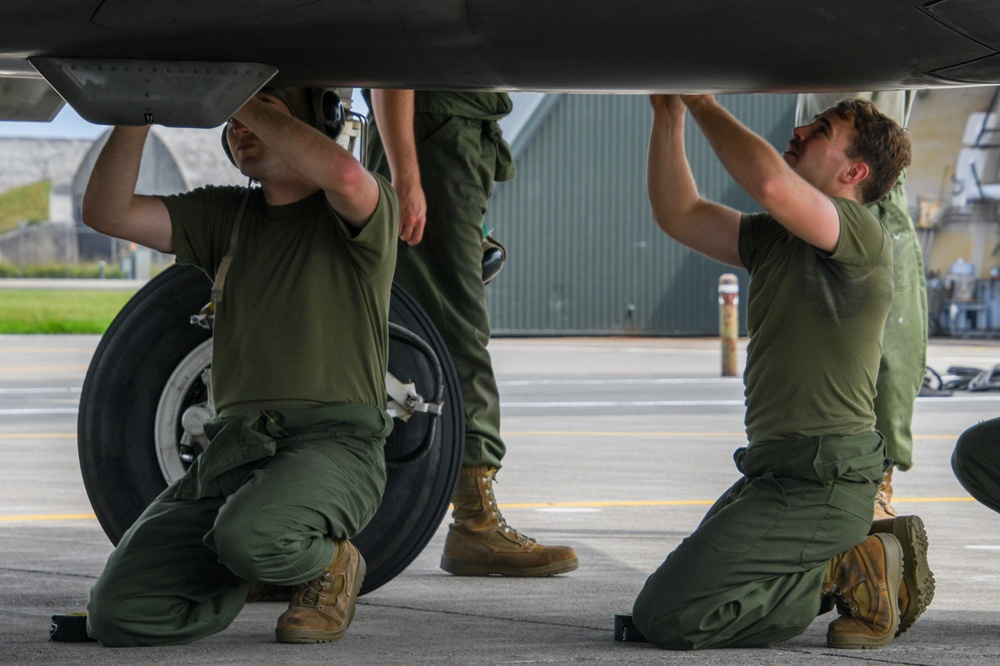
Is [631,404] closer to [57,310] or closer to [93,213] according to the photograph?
[93,213]

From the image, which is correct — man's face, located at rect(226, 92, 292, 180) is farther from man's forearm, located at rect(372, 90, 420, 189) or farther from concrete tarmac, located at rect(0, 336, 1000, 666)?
concrete tarmac, located at rect(0, 336, 1000, 666)

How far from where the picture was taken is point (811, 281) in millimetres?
3281

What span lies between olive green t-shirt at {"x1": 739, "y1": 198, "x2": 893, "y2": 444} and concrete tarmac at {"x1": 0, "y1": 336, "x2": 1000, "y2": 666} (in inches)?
19.9

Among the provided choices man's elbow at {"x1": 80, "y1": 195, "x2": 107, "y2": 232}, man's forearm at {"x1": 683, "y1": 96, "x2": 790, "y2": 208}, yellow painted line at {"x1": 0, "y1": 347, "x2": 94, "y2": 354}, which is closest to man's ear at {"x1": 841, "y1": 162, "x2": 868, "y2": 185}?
man's forearm at {"x1": 683, "y1": 96, "x2": 790, "y2": 208}

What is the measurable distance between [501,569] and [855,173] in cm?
159

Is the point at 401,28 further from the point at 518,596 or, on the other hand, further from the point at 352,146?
the point at 518,596

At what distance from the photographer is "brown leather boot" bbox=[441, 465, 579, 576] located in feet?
13.9

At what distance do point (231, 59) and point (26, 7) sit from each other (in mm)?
402

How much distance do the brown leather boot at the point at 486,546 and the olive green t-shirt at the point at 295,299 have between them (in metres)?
1.01

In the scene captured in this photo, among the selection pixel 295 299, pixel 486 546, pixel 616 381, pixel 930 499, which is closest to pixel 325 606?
pixel 295 299

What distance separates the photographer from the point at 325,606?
10.4 ft

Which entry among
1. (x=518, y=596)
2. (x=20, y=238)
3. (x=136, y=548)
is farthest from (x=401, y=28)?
(x=20, y=238)

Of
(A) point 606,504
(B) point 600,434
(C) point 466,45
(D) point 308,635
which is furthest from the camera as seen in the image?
(B) point 600,434

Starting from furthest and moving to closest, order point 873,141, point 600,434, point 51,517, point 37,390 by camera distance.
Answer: point 37,390 < point 600,434 < point 51,517 < point 873,141
